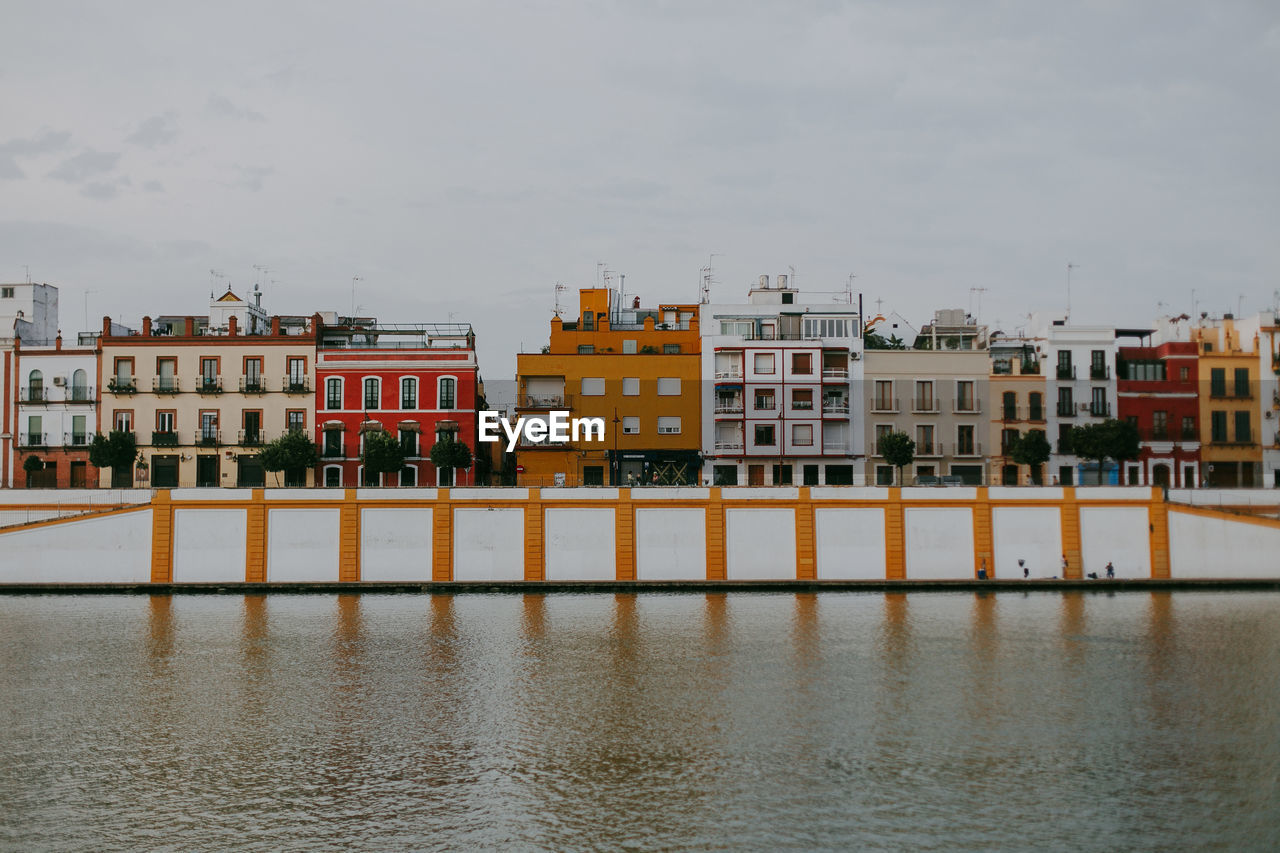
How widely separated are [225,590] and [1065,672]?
3553 centimetres

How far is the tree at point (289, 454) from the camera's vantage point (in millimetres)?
60281

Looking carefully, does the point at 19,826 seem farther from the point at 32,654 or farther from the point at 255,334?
the point at 255,334

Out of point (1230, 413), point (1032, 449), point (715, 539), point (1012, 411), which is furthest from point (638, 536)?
point (1230, 413)

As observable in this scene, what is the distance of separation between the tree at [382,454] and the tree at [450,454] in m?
1.92

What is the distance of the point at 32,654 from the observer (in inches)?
1404

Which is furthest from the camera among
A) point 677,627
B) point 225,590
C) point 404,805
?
point 225,590

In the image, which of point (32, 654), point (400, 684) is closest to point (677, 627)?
point (400, 684)

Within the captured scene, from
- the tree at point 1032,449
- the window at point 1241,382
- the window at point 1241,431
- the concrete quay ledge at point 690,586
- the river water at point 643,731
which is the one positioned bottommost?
the river water at point 643,731

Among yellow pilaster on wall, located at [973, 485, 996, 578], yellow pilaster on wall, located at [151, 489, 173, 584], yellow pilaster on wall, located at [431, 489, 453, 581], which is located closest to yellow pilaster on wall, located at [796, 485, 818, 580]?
yellow pilaster on wall, located at [973, 485, 996, 578]

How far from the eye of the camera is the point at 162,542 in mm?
49844

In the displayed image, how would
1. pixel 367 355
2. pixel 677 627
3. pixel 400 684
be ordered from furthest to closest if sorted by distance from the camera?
pixel 367 355, pixel 677 627, pixel 400 684

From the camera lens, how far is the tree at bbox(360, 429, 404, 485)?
199ft

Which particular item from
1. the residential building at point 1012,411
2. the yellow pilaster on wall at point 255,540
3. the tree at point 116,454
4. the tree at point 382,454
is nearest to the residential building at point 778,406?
the residential building at point 1012,411

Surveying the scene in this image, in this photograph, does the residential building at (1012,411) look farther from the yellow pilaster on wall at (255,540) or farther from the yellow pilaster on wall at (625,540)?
the yellow pilaster on wall at (255,540)
